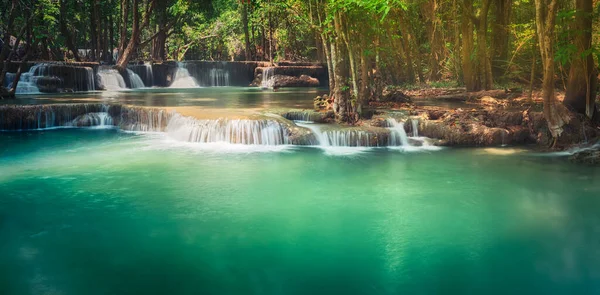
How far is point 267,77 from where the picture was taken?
29.7m

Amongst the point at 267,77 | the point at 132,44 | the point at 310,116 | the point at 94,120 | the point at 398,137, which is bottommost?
the point at 398,137

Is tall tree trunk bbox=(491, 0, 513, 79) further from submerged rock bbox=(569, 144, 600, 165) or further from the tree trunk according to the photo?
submerged rock bbox=(569, 144, 600, 165)

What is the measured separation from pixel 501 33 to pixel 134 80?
57.3ft

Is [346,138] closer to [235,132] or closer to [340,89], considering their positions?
[340,89]

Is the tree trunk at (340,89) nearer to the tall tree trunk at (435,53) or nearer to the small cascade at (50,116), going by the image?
the small cascade at (50,116)

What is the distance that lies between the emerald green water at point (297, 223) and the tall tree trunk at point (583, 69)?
5.03ft

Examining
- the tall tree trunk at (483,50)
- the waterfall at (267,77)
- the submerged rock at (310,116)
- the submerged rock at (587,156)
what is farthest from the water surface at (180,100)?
the waterfall at (267,77)

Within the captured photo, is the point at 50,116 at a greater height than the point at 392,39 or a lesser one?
lesser

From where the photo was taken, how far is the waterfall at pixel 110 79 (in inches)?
948

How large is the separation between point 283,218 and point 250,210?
1.92ft

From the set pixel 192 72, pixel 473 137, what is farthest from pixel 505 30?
pixel 192 72

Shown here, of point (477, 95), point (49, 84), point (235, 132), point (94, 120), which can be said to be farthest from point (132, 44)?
point (477, 95)

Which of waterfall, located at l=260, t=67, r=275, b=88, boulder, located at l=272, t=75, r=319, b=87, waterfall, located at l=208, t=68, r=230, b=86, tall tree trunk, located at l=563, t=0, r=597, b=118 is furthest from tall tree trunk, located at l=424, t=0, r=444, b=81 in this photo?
waterfall, located at l=208, t=68, r=230, b=86

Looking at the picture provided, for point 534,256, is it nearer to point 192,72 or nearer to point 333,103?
point 333,103
